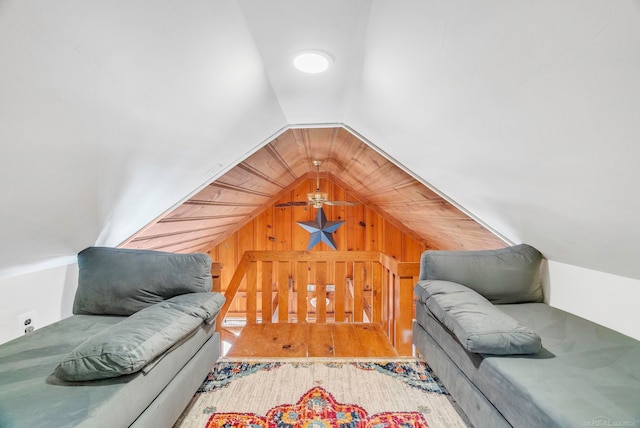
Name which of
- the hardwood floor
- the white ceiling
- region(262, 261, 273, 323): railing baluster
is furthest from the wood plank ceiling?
the hardwood floor

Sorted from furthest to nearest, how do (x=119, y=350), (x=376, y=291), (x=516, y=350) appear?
1. (x=376, y=291)
2. (x=516, y=350)
3. (x=119, y=350)

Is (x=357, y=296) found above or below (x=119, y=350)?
below

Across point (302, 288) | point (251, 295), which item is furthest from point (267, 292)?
point (302, 288)

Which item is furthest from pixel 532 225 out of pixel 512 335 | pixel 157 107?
pixel 157 107

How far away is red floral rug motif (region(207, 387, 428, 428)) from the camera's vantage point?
57.2 inches

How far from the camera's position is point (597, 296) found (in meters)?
1.74

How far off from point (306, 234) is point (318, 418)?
3.49 m

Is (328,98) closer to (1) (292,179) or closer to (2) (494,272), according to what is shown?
(2) (494,272)

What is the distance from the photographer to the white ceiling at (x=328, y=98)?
29.2 inches

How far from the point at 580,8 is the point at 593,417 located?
113 centimetres

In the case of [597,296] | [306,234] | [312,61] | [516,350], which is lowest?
[516,350]

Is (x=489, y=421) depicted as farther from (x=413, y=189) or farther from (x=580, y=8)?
(x=413, y=189)

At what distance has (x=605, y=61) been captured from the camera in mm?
715

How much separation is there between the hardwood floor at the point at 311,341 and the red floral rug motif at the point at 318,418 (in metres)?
0.61
